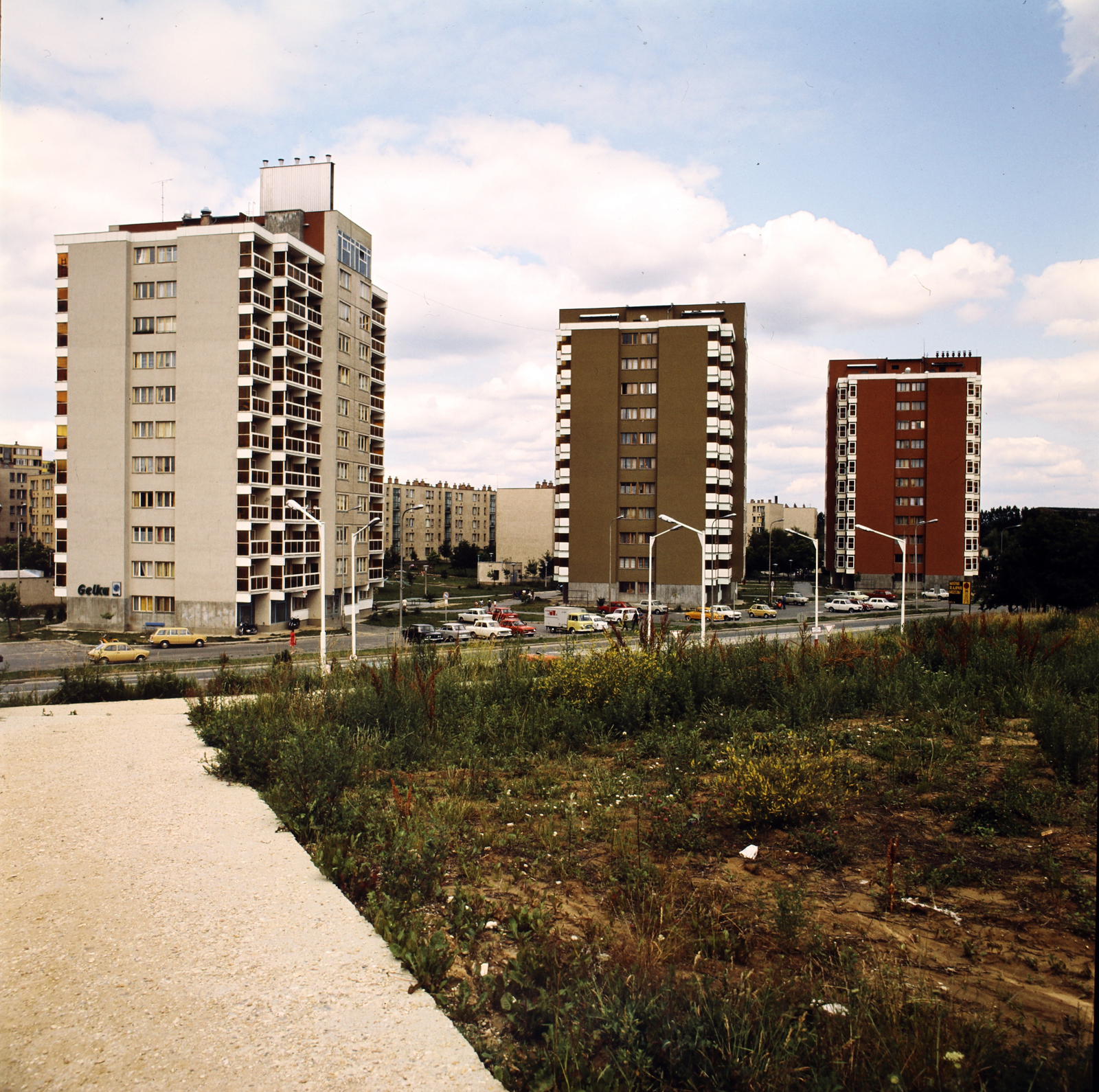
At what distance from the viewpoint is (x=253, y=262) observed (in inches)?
2012

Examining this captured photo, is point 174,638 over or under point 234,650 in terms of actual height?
over

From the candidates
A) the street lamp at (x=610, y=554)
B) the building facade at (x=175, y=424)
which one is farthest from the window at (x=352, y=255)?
the street lamp at (x=610, y=554)

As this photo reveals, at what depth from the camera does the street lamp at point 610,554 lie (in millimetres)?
70188

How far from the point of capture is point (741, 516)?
8281 cm

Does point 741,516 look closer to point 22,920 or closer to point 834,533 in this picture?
point 834,533

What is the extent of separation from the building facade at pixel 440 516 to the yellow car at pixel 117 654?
344 feet

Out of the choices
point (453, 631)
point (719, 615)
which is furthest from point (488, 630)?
point (719, 615)

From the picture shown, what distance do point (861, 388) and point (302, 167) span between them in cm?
7148

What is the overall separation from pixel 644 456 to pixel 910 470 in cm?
4478

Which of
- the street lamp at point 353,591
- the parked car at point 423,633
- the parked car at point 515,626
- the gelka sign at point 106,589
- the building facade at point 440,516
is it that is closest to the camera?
the street lamp at point 353,591

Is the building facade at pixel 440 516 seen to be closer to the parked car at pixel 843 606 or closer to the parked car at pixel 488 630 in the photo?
the parked car at pixel 843 606

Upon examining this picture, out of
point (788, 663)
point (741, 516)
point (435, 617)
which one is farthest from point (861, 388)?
point (788, 663)

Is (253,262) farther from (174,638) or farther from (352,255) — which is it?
A: (174,638)

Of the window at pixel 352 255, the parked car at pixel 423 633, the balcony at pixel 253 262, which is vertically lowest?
the parked car at pixel 423 633
